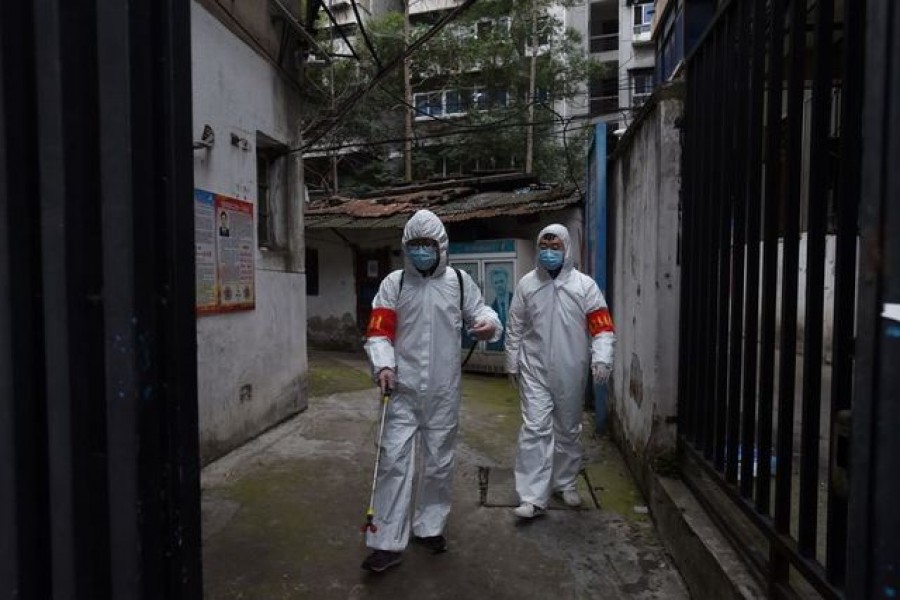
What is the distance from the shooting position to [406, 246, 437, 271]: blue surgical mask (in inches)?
128

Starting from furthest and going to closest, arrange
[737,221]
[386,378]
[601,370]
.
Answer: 1. [601,370]
2. [386,378]
3. [737,221]

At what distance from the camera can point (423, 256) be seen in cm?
324

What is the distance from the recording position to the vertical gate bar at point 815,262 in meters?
1.75

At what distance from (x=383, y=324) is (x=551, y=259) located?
4.32ft

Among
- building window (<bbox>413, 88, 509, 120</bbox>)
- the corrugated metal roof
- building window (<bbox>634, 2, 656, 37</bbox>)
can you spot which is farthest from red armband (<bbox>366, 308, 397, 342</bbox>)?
building window (<bbox>634, 2, 656, 37</bbox>)

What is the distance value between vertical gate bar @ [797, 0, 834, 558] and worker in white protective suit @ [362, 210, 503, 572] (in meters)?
1.75

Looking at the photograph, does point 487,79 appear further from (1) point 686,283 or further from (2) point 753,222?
(2) point 753,222

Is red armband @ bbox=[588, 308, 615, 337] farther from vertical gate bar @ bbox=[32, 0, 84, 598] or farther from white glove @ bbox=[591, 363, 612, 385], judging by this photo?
vertical gate bar @ bbox=[32, 0, 84, 598]

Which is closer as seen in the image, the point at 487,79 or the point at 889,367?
the point at 889,367

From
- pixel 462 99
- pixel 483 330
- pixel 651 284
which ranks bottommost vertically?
pixel 483 330

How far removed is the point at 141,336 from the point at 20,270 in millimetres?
210

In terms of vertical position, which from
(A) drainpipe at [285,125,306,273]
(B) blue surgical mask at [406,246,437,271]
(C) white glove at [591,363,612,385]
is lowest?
(C) white glove at [591,363,612,385]

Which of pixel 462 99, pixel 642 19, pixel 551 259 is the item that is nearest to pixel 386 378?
pixel 551 259

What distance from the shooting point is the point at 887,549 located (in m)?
0.91
